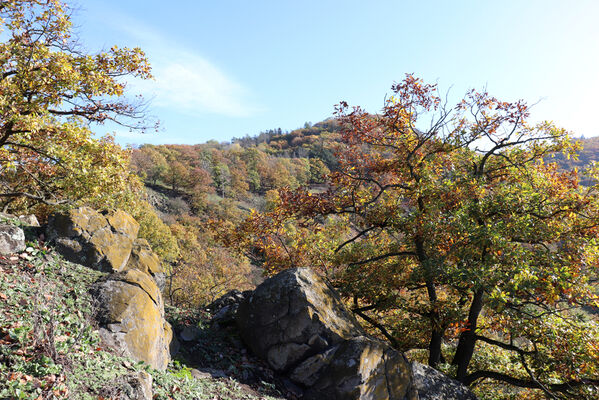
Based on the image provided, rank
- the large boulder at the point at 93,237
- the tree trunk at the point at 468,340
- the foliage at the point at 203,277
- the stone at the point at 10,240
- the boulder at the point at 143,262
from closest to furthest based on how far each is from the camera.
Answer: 1. the stone at the point at 10,240
2. the large boulder at the point at 93,237
3. the tree trunk at the point at 468,340
4. the boulder at the point at 143,262
5. the foliage at the point at 203,277

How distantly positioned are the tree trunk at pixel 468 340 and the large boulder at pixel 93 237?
428 inches

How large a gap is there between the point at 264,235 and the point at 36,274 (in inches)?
245

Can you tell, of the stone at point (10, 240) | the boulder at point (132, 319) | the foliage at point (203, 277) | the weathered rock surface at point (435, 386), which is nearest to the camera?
the boulder at point (132, 319)

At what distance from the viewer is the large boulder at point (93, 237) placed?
8328mm

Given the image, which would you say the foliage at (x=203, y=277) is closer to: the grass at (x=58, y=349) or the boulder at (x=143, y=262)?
the boulder at (x=143, y=262)

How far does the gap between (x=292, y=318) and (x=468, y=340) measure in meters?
6.53

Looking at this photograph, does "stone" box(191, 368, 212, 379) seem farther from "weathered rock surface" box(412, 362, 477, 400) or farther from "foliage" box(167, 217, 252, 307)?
"foliage" box(167, 217, 252, 307)

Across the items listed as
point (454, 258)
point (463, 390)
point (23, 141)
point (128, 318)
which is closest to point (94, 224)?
point (23, 141)

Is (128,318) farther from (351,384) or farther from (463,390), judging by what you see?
(463,390)

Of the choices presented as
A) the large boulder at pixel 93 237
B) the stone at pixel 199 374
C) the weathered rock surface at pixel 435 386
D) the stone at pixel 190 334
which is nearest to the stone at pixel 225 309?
the stone at pixel 190 334

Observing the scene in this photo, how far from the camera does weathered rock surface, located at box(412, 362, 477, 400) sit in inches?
321

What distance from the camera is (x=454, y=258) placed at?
893 cm

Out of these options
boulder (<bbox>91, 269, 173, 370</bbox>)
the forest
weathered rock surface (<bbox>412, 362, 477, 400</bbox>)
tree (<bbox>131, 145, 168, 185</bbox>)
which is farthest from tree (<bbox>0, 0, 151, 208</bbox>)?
tree (<bbox>131, 145, 168, 185</bbox>)

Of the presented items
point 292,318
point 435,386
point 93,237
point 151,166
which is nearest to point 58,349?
point 292,318
